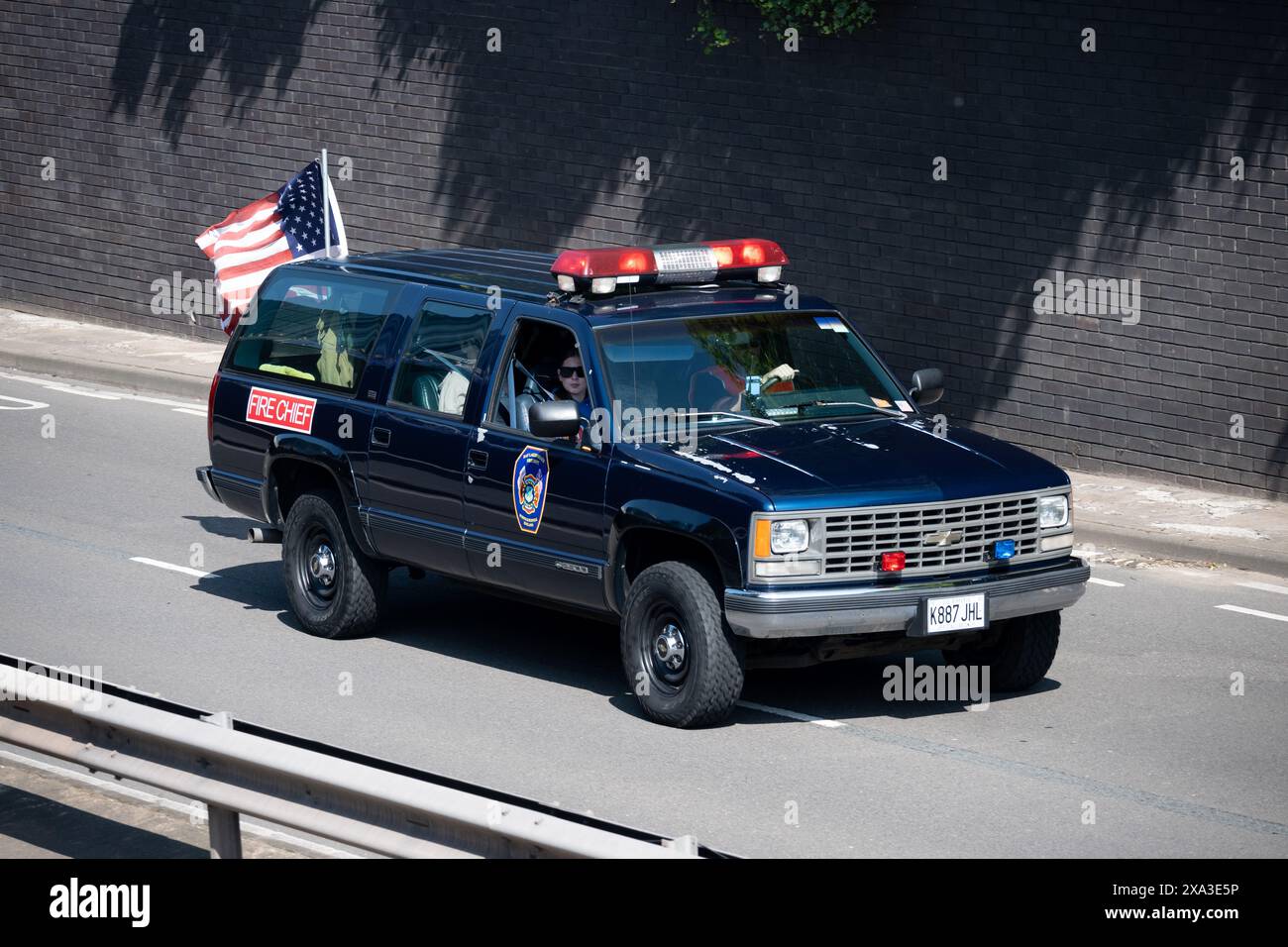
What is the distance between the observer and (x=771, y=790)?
25.6ft

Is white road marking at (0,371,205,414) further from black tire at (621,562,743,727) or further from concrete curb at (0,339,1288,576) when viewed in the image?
black tire at (621,562,743,727)

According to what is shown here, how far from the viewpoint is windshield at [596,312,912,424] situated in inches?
354

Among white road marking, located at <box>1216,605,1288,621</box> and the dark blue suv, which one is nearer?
the dark blue suv

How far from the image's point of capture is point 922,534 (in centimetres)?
831

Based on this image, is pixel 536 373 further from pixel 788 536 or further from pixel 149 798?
pixel 149 798

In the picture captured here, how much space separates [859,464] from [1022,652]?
1418 millimetres

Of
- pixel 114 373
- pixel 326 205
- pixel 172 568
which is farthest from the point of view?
pixel 114 373

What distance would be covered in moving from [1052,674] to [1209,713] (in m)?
0.90

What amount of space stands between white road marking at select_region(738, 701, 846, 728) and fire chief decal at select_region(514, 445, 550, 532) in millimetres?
1340

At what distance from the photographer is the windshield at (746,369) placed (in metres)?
9.00

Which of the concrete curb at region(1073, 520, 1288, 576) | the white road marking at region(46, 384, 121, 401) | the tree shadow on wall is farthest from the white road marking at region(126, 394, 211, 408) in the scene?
the concrete curb at region(1073, 520, 1288, 576)

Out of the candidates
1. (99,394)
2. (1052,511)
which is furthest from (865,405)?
(99,394)

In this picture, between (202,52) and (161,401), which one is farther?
(202,52)

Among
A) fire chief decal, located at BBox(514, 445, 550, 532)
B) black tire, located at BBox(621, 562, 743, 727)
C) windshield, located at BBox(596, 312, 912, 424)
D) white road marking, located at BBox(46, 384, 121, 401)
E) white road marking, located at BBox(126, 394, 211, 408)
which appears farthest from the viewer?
white road marking, located at BBox(46, 384, 121, 401)
